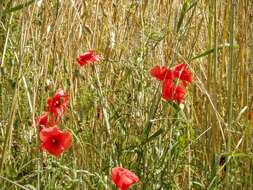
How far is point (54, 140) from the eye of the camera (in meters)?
1.12

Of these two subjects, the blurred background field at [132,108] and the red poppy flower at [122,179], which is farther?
the blurred background field at [132,108]

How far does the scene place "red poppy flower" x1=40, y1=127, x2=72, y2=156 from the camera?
1.13 metres

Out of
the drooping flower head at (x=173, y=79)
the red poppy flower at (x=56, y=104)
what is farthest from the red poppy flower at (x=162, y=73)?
the red poppy flower at (x=56, y=104)

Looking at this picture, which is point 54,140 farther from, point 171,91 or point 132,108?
point 132,108

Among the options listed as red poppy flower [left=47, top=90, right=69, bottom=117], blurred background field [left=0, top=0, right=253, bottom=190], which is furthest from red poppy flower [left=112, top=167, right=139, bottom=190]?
red poppy flower [left=47, top=90, right=69, bottom=117]

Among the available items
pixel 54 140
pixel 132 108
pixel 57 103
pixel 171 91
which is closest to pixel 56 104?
pixel 57 103

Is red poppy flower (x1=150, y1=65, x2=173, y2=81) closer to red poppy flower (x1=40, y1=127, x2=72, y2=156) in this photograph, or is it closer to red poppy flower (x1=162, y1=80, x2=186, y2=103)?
red poppy flower (x1=162, y1=80, x2=186, y2=103)

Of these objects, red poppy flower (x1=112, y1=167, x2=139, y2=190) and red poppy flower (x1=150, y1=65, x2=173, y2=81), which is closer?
red poppy flower (x1=112, y1=167, x2=139, y2=190)

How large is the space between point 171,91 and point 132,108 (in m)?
0.29

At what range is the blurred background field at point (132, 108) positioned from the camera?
128 cm

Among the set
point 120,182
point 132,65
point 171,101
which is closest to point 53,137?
point 120,182

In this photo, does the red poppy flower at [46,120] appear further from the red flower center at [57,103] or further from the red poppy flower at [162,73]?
the red poppy flower at [162,73]

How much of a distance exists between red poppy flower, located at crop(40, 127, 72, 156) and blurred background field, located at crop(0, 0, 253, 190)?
1.7 inches

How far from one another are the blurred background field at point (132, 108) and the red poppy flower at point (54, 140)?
4 centimetres
